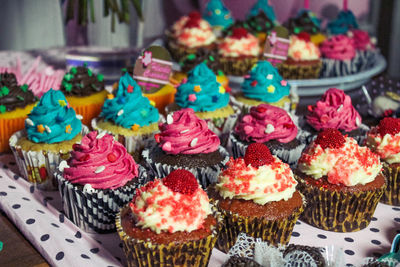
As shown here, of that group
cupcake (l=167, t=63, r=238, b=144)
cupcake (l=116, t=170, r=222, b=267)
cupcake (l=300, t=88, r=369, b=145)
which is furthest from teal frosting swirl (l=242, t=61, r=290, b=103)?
cupcake (l=116, t=170, r=222, b=267)

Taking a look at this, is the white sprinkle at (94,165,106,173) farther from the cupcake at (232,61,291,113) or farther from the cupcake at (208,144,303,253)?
the cupcake at (232,61,291,113)

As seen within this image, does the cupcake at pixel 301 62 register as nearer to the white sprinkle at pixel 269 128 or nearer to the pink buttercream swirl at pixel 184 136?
the white sprinkle at pixel 269 128

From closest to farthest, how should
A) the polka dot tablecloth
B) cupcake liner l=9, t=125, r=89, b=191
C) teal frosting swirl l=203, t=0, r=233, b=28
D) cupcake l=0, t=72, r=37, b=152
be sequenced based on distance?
the polka dot tablecloth, cupcake liner l=9, t=125, r=89, b=191, cupcake l=0, t=72, r=37, b=152, teal frosting swirl l=203, t=0, r=233, b=28

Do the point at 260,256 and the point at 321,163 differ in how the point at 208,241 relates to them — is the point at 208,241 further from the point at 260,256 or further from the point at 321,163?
the point at 321,163

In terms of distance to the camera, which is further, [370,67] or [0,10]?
[0,10]

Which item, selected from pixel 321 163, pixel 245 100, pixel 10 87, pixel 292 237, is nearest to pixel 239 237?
pixel 292 237

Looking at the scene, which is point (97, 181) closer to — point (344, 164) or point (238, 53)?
point (344, 164)
